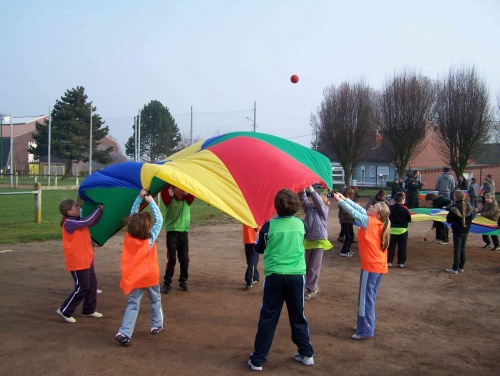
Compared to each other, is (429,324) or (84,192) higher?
(84,192)

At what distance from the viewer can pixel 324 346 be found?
536 cm

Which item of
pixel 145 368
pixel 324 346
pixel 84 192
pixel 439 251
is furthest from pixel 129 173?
pixel 439 251

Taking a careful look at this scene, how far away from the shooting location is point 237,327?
5.97 meters

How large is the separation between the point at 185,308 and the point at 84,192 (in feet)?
7.05

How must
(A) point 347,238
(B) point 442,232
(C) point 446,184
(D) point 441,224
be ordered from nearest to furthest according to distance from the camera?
(A) point 347,238 → (B) point 442,232 → (D) point 441,224 → (C) point 446,184

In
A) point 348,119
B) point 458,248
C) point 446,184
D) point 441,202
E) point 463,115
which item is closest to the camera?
point 458,248

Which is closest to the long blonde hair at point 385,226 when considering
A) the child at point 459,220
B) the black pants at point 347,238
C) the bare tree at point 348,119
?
the child at point 459,220

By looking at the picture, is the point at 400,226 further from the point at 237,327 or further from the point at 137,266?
the point at 137,266

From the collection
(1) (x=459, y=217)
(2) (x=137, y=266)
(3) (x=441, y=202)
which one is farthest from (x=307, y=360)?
(3) (x=441, y=202)

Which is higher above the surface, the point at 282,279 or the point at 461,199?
the point at 461,199

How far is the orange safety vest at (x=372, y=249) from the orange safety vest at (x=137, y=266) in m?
2.47

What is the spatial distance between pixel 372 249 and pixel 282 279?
1507mm

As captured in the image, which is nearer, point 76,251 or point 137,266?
point 137,266

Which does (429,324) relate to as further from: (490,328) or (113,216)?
(113,216)
